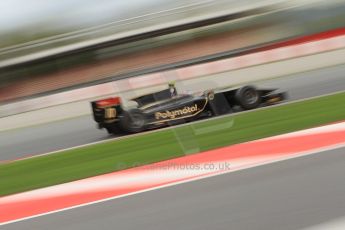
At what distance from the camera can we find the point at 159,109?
9180 millimetres

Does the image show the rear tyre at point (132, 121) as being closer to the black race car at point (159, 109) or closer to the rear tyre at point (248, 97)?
the black race car at point (159, 109)

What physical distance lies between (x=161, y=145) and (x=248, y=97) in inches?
86.1

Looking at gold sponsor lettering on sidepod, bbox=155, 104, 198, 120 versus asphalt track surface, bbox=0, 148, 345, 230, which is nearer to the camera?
asphalt track surface, bbox=0, 148, 345, 230

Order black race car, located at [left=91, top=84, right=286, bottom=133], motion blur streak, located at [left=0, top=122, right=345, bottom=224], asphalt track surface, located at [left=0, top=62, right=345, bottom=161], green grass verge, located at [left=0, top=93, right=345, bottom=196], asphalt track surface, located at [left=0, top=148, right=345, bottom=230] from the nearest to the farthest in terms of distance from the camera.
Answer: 1. asphalt track surface, located at [left=0, top=148, right=345, bottom=230]
2. motion blur streak, located at [left=0, top=122, right=345, bottom=224]
3. green grass verge, located at [left=0, top=93, right=345, bottom=196]
4. black race car, located at [left=91, top=84, right=286, bottom=133]
5. asphalt track surface, located at [left=0, top=62, right=345, bottom=161]

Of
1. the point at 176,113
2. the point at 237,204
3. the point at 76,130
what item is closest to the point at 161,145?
the point at 176,113

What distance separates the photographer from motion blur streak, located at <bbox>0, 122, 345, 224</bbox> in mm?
5273

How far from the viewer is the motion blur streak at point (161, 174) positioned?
17.3ft

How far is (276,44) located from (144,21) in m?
5.92

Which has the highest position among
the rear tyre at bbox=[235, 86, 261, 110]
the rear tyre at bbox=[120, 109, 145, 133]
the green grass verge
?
the rear tyre at bbox=[235, 86, 261, 110]

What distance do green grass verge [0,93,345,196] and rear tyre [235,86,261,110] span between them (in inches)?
6.1

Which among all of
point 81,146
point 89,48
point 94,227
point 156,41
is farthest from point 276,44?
point 94,227

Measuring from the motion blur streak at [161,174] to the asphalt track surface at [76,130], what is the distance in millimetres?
3353

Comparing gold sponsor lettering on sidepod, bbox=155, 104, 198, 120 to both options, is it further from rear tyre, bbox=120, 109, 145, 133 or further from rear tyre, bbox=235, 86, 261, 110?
rear tyre, bbox=235, 86, 261, 110

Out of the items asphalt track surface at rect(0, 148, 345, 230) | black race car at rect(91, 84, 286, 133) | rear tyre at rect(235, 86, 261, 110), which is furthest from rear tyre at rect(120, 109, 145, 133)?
asphalt track surface at rect(0, 148, 345, 230)
